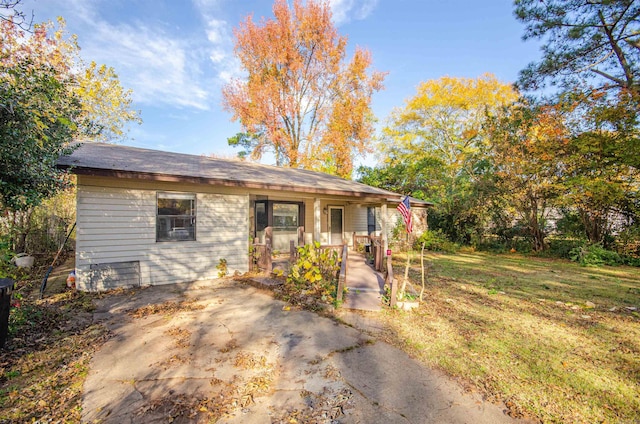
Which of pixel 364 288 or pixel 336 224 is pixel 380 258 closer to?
pixel 364 288

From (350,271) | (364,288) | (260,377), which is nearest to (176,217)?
(350,271)

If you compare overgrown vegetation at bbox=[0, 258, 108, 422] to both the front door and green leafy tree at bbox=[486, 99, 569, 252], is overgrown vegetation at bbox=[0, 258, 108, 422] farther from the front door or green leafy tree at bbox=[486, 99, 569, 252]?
green leafy tree at bbox=[486, 99, 569, 252]

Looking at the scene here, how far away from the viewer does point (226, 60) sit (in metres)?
19.3

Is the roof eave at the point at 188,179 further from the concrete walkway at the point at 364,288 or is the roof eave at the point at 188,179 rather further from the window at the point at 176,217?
the concrete walkway at the point at 364,288

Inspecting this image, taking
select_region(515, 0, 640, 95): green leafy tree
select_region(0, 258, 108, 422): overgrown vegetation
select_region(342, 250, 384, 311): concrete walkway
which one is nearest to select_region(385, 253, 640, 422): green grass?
select_region(342, 250, 384, 311): concrete walkway

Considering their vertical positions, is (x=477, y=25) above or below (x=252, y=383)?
above

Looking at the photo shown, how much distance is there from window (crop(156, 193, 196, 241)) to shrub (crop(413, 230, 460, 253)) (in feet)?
38.9

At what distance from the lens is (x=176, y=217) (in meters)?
7.27

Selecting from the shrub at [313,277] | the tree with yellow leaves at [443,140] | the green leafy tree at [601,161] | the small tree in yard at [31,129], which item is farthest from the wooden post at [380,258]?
the tree with yellow leaves at [443,140]

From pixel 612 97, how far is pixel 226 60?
65.6 ft

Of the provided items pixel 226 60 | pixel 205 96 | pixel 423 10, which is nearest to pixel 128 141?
pixel 205 96

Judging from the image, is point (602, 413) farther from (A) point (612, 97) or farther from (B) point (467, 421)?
(A) point (612, 97)

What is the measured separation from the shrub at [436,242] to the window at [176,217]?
11.9m

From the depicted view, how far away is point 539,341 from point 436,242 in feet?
40.2
